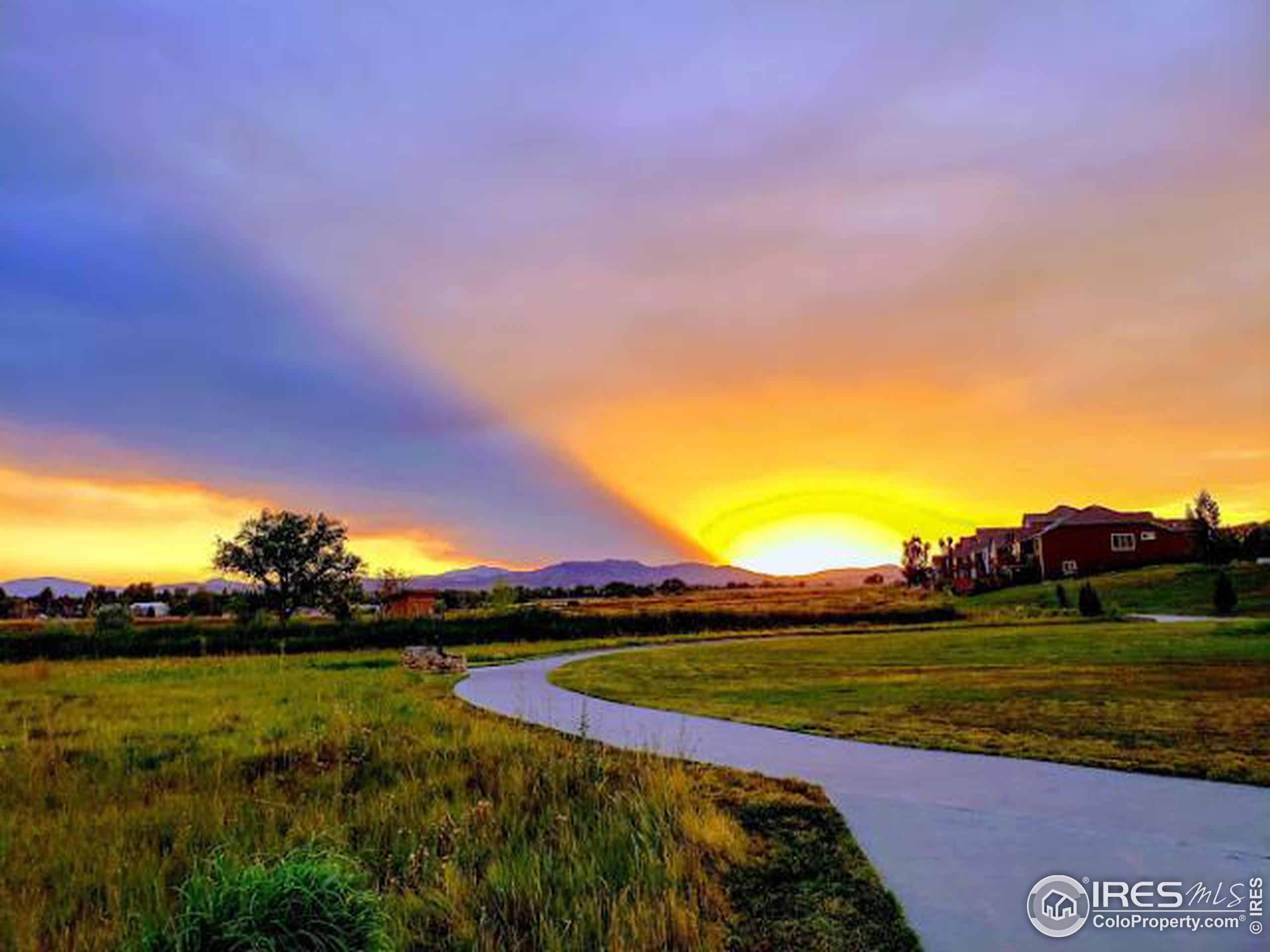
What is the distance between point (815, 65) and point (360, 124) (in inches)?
328

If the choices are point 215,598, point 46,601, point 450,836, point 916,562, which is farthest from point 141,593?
point 450,836

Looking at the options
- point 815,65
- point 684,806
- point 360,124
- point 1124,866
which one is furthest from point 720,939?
point 360,124

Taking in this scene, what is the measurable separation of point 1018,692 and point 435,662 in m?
Result: 13.6

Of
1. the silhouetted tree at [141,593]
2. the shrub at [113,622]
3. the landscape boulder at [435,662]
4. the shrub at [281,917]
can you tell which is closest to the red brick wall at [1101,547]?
the landscape boulder at [435,662]

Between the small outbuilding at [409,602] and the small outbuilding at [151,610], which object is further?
the small outbuilding at [151,610]

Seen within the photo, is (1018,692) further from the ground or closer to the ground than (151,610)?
closer to the ground

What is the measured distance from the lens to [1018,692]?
11.9m

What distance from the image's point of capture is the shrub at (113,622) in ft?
104

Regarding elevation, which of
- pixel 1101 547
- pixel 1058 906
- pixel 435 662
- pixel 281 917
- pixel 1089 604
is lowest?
pixel 435 662

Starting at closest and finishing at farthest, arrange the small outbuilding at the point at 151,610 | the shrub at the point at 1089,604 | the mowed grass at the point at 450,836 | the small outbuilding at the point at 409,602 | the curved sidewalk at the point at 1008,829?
the curved sidewalk at the point at 1008,829
the mowed grass at the point at 450,836
the shrub at the point at 1089,604
the small outbuilding at the point at 409,602
the small outbuilding at the point at 151,610

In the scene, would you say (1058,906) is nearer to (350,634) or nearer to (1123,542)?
(350,634)

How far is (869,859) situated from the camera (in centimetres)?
452

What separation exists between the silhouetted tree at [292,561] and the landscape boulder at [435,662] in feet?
106

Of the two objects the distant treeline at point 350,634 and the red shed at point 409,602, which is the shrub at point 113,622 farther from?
the red shed at point 409,602
